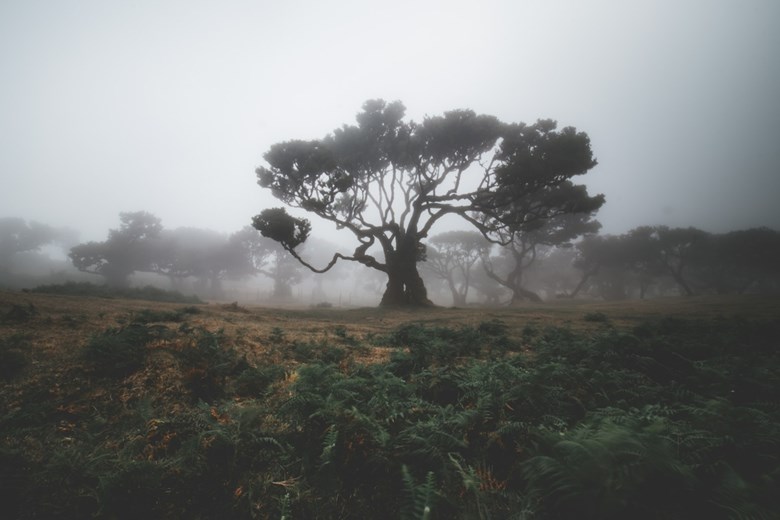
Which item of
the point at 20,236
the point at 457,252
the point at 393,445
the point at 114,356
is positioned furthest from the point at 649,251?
the point at 20,236

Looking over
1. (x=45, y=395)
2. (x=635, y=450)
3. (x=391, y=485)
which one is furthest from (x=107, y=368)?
(x=635, y=450)

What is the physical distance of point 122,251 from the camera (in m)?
46.2

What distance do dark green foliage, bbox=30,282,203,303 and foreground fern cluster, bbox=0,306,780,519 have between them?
18.1 metres

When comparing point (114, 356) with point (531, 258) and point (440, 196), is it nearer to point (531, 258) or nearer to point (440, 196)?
point (440, 196)

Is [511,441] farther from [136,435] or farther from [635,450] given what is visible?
[136,435]

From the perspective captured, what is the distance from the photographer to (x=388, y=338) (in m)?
7.84

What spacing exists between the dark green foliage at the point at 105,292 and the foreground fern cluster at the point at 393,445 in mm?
18140

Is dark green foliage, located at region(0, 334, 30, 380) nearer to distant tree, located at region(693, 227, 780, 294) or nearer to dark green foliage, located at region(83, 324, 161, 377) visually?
dark green foliage, located at region(83, 324, 161, 377)

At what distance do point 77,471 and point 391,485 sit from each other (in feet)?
7.50

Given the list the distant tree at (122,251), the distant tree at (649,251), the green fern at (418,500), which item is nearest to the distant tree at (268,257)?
the distant tree at (122,251)

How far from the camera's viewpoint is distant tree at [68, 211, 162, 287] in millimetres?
44531

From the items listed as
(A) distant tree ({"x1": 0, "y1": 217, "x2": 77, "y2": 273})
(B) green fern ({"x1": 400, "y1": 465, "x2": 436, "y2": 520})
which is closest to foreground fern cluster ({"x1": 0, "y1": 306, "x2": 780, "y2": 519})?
(B) green fern ({"x1": 400, "y1": 465, "x2": 436, "y2": 520})

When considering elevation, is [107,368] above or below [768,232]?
below

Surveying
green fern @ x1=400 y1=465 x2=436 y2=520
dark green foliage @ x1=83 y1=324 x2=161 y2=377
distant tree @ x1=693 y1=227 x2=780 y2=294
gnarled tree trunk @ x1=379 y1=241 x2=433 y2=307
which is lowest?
green fern @ x1=400 y1=465 x2=436 y2=520
